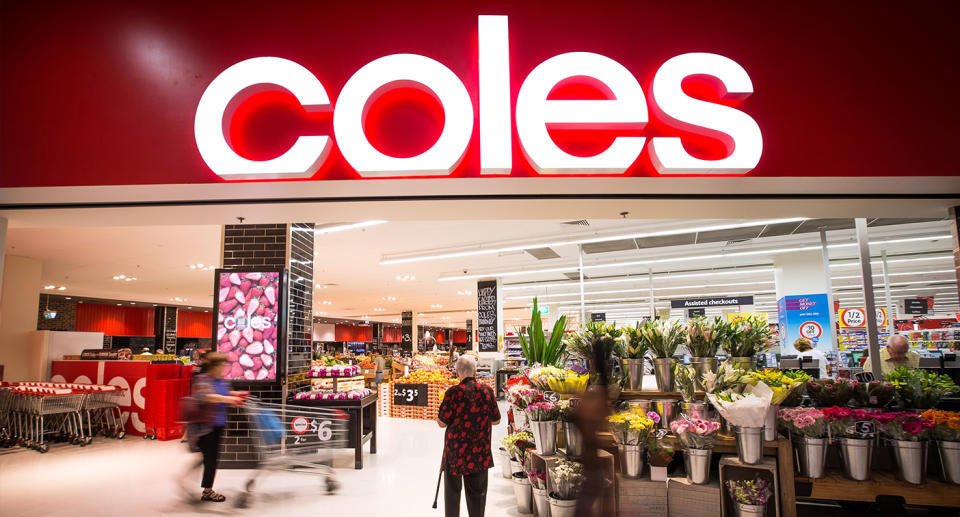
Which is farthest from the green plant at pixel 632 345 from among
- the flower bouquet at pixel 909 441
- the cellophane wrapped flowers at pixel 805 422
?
the flower bouquet at pixel 909 441

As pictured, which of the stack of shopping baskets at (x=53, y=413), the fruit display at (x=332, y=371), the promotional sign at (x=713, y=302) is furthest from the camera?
the promotional sign at (x=713, y=302)

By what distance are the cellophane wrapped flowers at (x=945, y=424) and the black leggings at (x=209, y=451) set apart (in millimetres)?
6141

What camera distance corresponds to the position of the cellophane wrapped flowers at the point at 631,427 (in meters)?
3.87

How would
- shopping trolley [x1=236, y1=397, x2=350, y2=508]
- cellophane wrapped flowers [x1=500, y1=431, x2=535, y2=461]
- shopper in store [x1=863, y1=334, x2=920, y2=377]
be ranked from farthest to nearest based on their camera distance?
shopper in store [x1=863, y1=334, x2=920, y2=377]
shopping trolley [x1=236, y1=397, x2=350, y2=508]
cellophane wrapped flowers [x1=500, y1=431, x2=535, y2=461]

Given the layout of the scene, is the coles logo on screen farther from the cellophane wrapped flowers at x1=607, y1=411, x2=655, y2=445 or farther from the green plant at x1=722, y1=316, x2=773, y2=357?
the cellophane wrapped flowers at x1=607, y1=411, x2=655, y2=445

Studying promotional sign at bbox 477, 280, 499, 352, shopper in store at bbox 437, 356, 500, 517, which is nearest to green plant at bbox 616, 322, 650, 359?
shopper in store at bbox 437, 356, 500, 517

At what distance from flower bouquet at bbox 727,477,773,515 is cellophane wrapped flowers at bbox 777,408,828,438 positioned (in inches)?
18.8

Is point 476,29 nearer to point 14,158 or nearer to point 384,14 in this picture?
point 384,14

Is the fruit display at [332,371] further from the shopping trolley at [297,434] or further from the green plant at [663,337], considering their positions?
the green plant at [663,337]

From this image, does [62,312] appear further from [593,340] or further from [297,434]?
[593,340]

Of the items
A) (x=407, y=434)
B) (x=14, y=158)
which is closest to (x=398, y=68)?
(x=14, y=158)

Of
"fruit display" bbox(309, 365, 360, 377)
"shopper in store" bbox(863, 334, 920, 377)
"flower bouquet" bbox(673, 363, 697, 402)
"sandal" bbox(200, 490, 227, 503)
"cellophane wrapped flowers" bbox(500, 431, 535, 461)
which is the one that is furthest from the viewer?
"fruit display" bbox(309, 365, 360, 377)

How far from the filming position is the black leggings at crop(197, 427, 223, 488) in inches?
208

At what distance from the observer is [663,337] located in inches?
171
